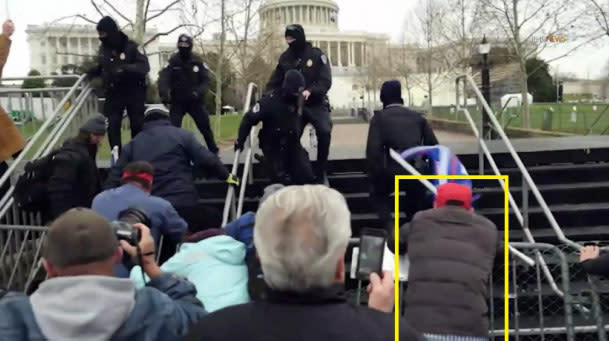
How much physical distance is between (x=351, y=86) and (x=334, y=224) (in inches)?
3342

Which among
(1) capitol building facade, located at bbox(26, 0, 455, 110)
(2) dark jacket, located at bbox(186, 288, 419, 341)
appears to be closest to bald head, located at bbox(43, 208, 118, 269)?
(2) dark jacket, located at bbox(186, 288, 419, 341)

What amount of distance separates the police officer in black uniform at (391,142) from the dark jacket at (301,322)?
4.08 metres

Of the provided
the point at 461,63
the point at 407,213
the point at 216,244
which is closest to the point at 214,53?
the point at 461,63

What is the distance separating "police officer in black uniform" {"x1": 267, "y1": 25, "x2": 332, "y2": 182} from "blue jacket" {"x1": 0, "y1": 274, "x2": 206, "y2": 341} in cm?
507

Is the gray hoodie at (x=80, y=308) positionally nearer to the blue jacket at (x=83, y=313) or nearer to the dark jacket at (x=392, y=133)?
the blue jacket at (x=83, y=313)

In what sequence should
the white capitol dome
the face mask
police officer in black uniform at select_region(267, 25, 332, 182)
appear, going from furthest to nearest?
the white capitol dome → the face mask → police officer in black uniform at select_region(267, 25, 332, 182)

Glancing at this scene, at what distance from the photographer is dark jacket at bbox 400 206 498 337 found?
313cm

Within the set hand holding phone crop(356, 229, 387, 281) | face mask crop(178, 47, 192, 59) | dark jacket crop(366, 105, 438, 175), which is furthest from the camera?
face mask crop(178, 47, 192, 59)

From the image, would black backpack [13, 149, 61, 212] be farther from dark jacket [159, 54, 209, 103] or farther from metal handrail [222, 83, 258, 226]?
dark jacket [159, 54, 209, 103]

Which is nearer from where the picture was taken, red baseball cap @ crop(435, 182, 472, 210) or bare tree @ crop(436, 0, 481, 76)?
red baseball cap @ crop(435, 182, 472, 210)

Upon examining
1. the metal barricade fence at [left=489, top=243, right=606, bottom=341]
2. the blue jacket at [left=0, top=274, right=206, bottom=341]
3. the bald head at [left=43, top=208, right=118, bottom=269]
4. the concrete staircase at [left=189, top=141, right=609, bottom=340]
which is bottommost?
the metal barricade fence at [left=489, top=243, right=606, bottom=341]

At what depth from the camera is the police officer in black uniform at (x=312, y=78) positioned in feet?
23.1

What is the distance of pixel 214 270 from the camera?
3176 mm

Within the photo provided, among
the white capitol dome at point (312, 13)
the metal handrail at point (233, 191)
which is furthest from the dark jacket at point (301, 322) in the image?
the white capitol dome at point (312, 13)
